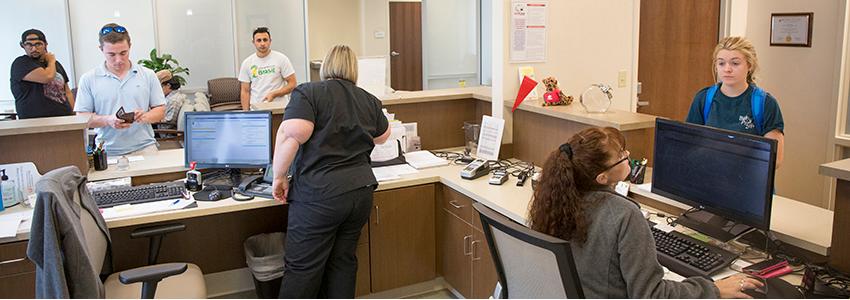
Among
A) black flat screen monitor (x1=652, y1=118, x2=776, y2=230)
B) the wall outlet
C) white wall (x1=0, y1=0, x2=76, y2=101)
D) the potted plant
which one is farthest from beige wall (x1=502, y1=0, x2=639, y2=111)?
white wall (x1=0, y1=0, x2=76, y2=101)

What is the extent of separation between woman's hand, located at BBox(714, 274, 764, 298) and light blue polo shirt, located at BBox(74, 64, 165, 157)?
10.2 feet

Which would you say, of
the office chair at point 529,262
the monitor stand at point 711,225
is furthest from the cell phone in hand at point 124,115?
the monitor stand at point 711,225

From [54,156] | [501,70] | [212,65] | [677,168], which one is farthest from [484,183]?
[212,65]

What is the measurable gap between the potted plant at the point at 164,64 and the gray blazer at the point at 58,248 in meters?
5.04

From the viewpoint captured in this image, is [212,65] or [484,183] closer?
[484,183]

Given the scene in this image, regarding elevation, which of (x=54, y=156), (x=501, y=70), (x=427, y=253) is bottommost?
(x=427, y=253)

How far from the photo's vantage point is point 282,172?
314cm

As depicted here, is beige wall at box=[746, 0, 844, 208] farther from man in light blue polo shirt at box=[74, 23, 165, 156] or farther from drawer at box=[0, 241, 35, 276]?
drawer at box=[0, 241, 35, 276]

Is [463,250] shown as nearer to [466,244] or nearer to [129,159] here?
[466,244]

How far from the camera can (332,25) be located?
9.34 m

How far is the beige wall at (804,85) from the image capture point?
14.3ft

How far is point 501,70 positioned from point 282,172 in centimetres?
144

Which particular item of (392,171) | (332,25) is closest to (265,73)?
(392,171)

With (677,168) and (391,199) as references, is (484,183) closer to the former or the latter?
(391,199)
